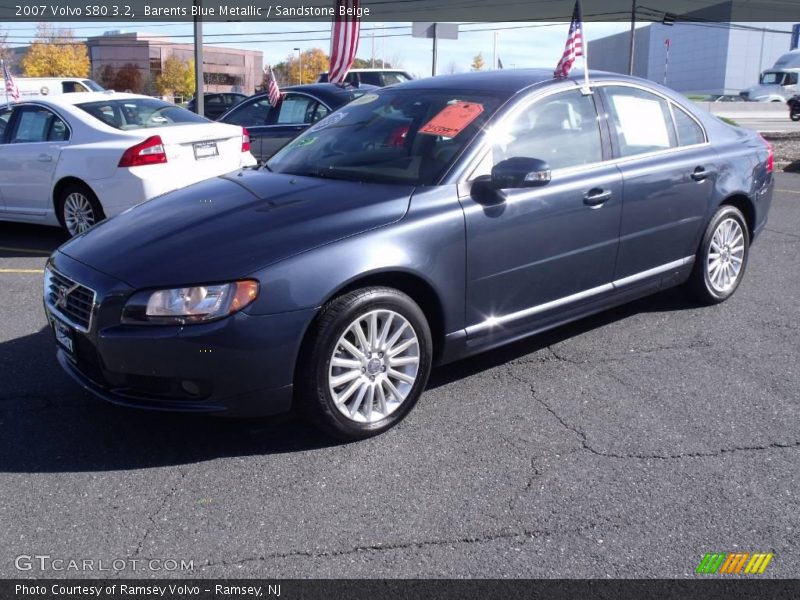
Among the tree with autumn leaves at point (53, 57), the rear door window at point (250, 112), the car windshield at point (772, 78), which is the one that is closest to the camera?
the rear door window at point (250, 112)

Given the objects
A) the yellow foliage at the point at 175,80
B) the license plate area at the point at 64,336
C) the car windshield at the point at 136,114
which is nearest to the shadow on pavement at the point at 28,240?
the car windshield at the point at 136,114

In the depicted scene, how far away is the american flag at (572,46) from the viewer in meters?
5.03

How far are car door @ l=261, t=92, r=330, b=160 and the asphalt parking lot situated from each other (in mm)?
6611

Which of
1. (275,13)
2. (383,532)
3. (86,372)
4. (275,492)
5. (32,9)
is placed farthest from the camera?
(32,9)

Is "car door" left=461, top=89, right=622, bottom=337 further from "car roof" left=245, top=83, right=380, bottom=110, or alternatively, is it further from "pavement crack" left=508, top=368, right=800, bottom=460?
"car roof" left=245, top=83, right=380, bottom=110

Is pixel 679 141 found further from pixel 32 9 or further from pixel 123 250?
pixel 32 9

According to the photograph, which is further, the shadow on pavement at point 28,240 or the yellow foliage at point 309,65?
the yellow foliage at point 309,65

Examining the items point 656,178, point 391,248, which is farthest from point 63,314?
point 656,178

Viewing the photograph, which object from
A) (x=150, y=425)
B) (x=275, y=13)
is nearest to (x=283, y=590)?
(x=150, y=425)

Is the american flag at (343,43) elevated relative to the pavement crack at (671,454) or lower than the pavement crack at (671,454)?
elevated

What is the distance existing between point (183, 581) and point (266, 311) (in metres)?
1.13

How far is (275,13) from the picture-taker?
1537 inches

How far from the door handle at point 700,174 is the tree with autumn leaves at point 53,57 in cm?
7226

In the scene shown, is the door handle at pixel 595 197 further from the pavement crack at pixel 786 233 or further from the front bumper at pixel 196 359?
the pavement crack at pixel 786 233
